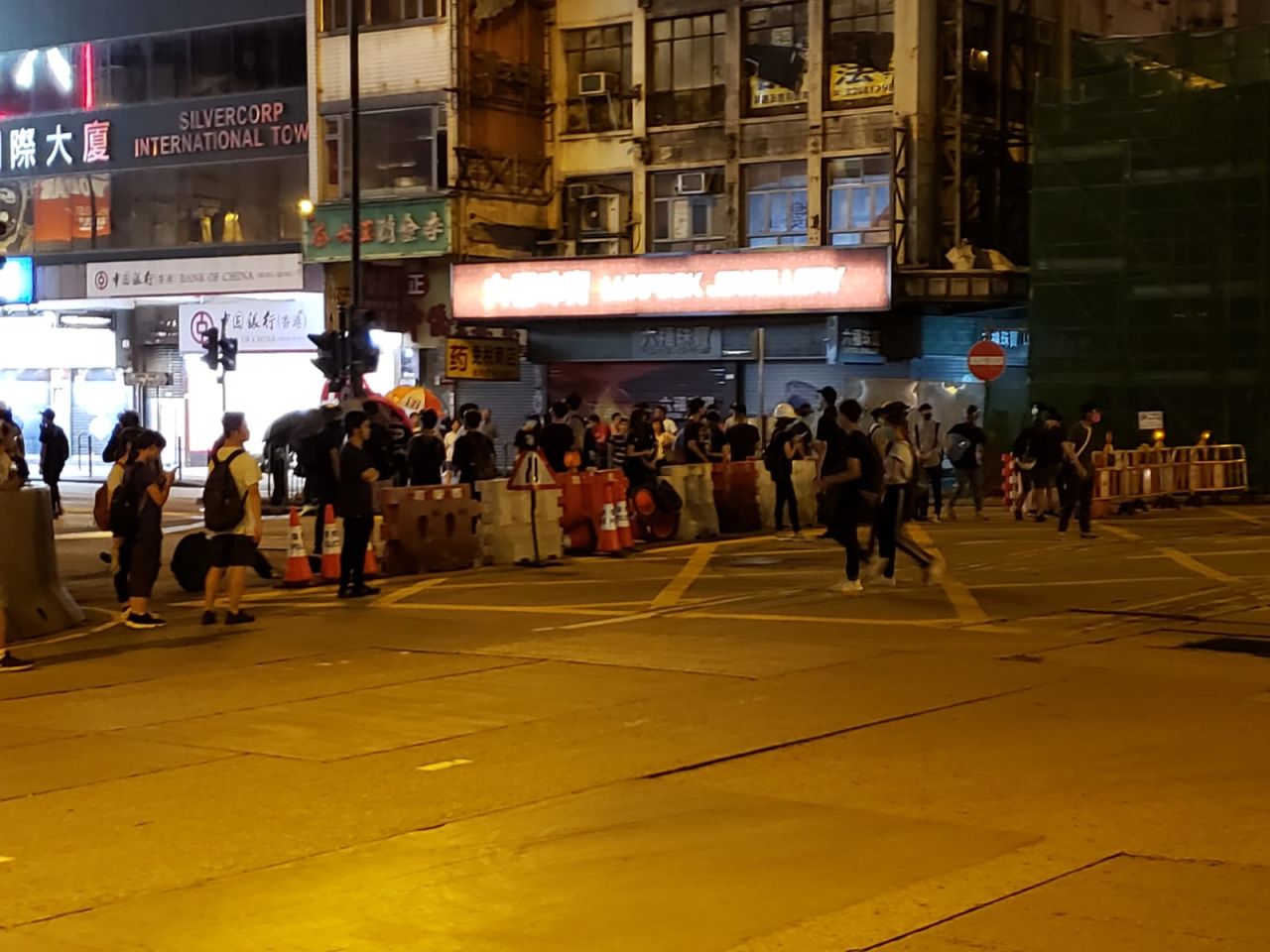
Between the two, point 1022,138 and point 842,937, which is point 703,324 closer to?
point 1022,138

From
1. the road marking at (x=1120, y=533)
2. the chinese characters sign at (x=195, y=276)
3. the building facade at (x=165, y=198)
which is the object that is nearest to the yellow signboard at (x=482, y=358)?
the building facade at (x=165, y=198)

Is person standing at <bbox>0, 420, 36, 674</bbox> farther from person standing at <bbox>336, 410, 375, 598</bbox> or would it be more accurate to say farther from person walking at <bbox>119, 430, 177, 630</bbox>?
person standing at <bbox>336, 410, 375, 598</bbox>

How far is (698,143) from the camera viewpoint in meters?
37.2

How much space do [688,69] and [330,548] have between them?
861 inches

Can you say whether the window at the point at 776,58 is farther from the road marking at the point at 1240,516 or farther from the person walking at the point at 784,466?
the person walking at the point at 784,466

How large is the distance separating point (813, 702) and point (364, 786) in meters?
3.15

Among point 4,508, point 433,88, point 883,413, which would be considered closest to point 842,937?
point 4,508

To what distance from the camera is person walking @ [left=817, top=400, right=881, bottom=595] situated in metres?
16.2

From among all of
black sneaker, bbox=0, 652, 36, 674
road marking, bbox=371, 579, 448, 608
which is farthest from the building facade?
black sneaker, bbox=0, 652, 36, 674

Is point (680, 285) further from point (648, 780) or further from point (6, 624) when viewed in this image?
point (648, 780)

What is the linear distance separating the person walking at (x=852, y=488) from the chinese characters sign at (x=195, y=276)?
88.8ft

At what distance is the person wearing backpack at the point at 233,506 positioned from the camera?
47.3ft

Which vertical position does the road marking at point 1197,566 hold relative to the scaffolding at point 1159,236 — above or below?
below

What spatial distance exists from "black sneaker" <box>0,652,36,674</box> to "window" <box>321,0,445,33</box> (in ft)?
89.1
